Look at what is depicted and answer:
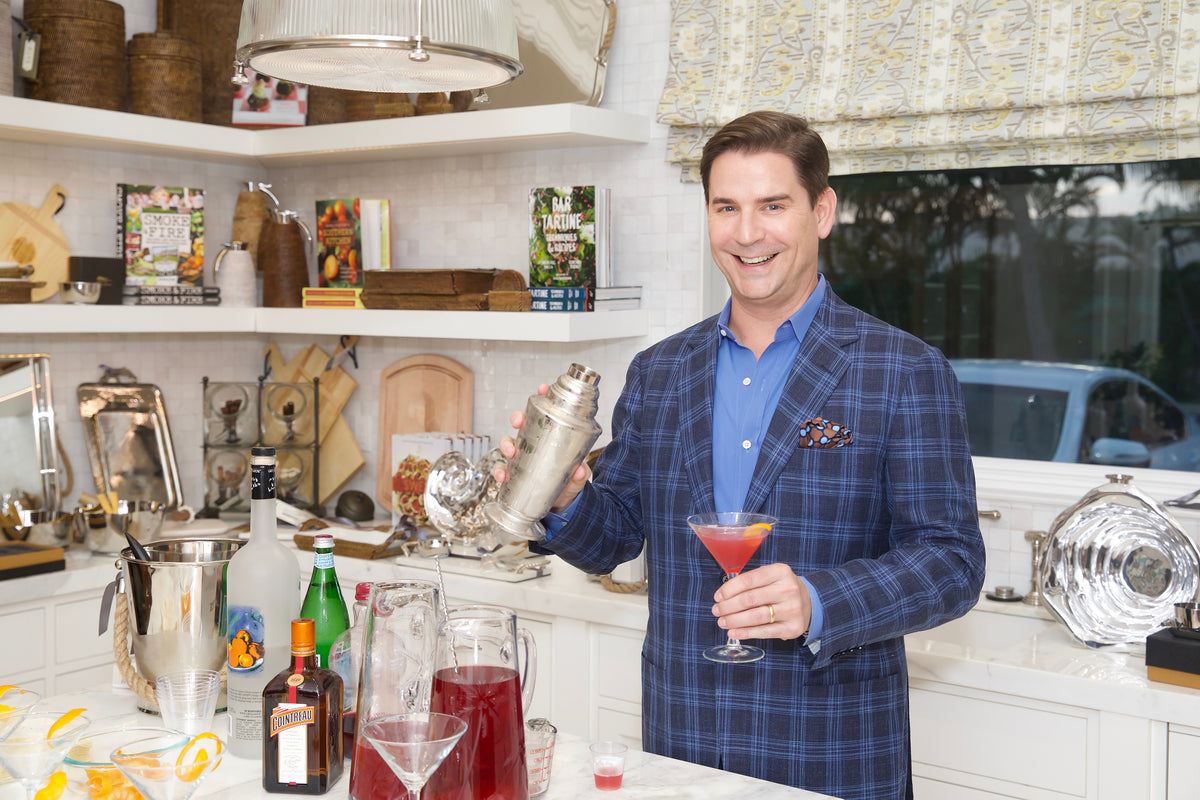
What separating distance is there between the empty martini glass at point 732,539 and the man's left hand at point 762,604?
4 cm

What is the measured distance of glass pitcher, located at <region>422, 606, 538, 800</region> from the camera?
1268 mm

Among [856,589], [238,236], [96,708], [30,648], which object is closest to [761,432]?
[856,589]

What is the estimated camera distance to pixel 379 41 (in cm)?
149

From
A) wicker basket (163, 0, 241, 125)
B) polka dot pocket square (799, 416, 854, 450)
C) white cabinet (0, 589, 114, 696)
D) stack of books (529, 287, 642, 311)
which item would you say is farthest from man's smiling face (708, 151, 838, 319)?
wicker basket (163, 0, 241, 125)

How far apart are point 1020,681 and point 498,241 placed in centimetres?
206

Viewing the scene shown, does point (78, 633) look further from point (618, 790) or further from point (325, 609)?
point (618, 790)

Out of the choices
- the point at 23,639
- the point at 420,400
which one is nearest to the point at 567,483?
the point at 23,639

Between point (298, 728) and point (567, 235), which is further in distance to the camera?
point (567, 235)

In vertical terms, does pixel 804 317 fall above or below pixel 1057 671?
above

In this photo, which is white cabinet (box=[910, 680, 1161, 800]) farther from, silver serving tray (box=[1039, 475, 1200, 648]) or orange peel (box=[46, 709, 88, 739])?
orange peel (box=[46, 709, 88, 739])

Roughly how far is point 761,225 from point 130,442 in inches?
100

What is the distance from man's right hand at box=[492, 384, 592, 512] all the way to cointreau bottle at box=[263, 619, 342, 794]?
0.36 metres

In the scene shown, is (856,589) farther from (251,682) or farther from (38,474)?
(38,474)

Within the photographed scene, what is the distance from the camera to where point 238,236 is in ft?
12.9
